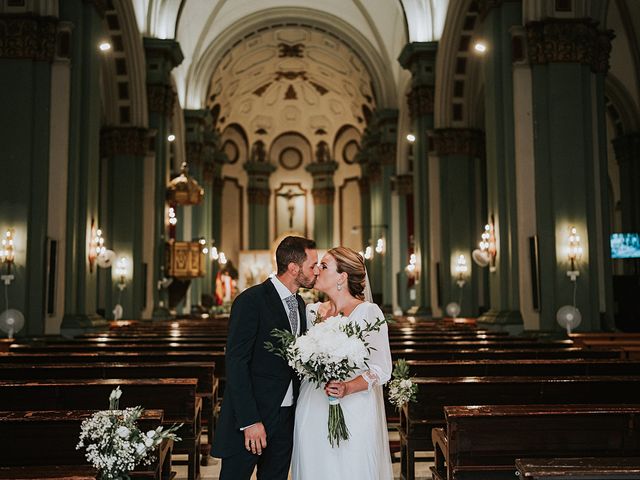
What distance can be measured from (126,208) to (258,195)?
21908mm

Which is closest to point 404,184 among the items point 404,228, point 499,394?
point 404,228

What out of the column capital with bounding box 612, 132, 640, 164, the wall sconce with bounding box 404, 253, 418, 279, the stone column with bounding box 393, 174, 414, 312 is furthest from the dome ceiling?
the column capital with bounding box 612, 132, 640, 164

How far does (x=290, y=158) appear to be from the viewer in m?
40.4

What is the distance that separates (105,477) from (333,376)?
109 cm

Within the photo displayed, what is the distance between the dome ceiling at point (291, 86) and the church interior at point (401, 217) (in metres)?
0.50

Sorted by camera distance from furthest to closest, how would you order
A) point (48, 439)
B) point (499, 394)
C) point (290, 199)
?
point (290, 199) → point (499, 394) → point (48, 439)

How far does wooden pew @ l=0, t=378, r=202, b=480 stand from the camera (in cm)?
493

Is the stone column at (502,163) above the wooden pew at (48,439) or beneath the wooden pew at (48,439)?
above

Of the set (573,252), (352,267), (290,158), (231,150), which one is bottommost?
(352,267)

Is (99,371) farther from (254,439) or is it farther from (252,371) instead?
(254,439)

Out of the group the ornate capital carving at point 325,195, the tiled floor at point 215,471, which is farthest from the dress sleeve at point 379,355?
the ornate capital carving at point 325,195

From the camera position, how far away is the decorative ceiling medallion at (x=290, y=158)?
4028 cm

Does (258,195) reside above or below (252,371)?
above

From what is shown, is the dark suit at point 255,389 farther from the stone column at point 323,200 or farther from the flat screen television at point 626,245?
the stone column at point 323,200
